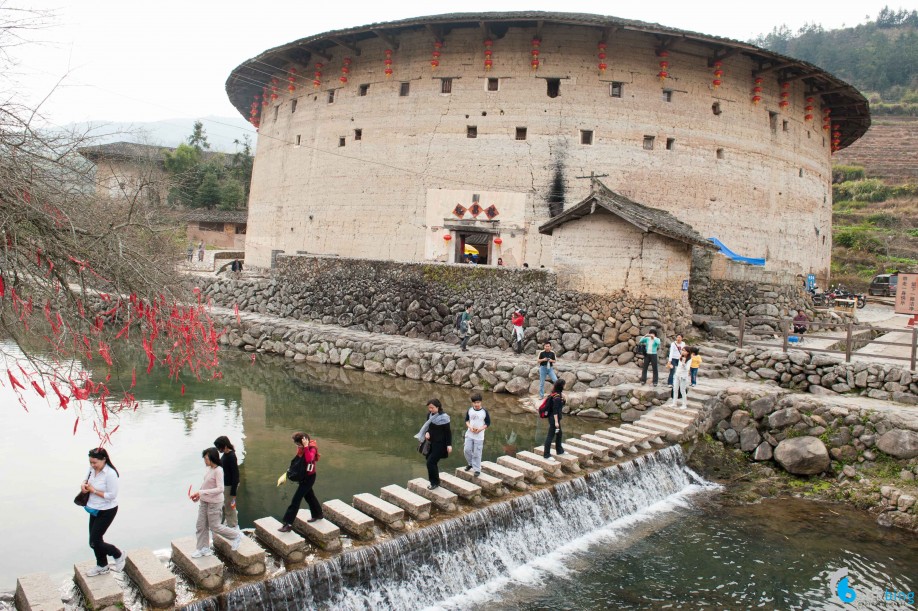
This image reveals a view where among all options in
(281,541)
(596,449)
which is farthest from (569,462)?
(281,541)

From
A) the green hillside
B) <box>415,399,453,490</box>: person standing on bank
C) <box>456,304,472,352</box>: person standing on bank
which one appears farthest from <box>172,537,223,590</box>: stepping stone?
the green hillside

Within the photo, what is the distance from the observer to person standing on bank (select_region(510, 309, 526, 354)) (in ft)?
48.8

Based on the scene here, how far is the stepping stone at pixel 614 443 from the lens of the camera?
30.9 ft

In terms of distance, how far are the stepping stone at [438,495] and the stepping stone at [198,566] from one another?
2.46 meters

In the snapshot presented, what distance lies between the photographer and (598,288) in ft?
48.1

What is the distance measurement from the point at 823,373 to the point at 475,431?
26.4 feet

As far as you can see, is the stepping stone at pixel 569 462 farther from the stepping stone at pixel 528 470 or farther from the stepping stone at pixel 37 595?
the stepping stone at pixel 37 595

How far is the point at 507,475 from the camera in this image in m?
7.84

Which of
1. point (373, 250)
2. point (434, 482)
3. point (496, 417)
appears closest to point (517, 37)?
point (373, 250)

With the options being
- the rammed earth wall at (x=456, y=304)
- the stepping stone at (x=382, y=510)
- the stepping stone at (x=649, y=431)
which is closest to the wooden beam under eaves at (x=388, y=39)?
the rammed earth wall at (x=456, y=304)

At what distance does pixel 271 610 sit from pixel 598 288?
11038 mm

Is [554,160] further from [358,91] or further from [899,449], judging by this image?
[899,449]

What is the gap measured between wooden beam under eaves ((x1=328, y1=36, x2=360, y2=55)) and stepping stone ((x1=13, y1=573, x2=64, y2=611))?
18320 millimetres

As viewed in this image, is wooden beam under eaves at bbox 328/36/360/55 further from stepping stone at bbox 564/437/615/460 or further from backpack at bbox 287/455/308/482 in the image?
backpack at bbox 287/455/308/482
